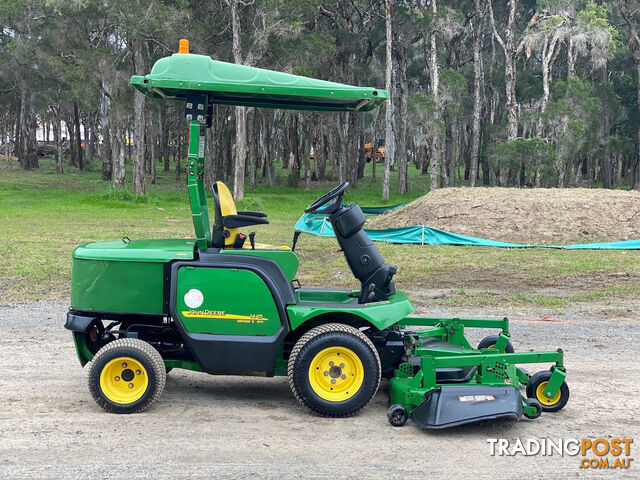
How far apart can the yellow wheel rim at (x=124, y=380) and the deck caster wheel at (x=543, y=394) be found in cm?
319

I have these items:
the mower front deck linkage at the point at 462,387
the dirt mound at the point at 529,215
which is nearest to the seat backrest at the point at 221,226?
the mower front deck linkage at the point at 462,387

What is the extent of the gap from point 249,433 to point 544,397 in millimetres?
2468

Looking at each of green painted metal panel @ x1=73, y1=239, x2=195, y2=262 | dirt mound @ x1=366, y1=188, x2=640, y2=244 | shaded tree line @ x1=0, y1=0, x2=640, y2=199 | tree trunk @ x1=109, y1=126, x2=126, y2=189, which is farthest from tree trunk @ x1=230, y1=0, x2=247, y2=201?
green painted metal panel @ x1=73, y1=239, x2=195, y2=262

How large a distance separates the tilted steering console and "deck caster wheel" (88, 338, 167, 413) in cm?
184

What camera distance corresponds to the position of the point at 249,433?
545cm

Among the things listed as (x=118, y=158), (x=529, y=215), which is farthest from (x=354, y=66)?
(x=529, y=215)

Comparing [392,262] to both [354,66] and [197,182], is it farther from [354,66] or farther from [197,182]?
[354,66]

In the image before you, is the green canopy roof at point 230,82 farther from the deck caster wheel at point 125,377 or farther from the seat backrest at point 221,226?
the deck caster wheel at point 125,377

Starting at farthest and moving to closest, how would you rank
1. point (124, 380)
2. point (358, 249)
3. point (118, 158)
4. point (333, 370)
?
point (118, 158), point (358, 249), point (124, 380), point (333, 370)

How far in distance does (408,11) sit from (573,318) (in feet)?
100

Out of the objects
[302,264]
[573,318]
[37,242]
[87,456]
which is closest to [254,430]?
[87,456]

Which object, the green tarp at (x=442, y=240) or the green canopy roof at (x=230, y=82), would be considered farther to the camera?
the green tarp at (x=442, y=240)

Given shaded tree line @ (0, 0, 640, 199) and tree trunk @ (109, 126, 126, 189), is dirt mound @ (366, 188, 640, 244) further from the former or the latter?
tree trunk @ (109, 126, 126, 189)

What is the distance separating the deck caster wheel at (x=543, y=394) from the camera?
235 inches
